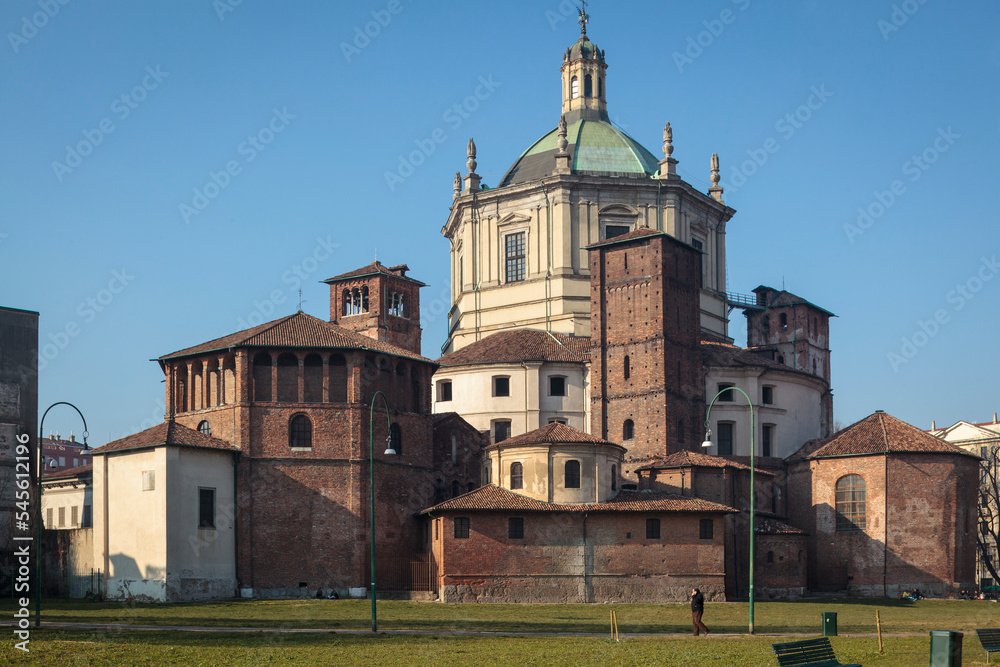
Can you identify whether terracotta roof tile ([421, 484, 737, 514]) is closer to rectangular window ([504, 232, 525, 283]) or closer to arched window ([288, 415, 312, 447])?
arched window ([288, 415, 312, 447])

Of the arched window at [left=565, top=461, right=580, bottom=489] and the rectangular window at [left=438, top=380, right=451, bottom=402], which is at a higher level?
the rectangular window at [left=438, top=380, right=451, bottom=402]

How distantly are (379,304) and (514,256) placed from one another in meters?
8.75

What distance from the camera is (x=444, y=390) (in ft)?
218

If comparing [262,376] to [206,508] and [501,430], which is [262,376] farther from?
[501,430]

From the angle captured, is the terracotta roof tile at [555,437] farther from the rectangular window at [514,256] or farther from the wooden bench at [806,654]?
the wooden bench at [806,654]

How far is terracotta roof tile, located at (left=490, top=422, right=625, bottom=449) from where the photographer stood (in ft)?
175

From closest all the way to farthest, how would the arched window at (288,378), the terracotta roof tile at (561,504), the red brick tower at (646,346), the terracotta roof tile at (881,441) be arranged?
the terracotta roof tile at (561,504), the arched window at (288,378), the terracotta roof tile at (881,441), the red brick tower at (646,346)

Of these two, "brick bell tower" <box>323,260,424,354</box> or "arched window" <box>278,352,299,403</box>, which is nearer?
"arched window" <box>278,352,299,403</box>

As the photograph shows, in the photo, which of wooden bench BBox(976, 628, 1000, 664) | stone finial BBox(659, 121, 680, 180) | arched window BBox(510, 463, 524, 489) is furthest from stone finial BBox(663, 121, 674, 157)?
wooden bench BBox(976, 628, 1000, 664)

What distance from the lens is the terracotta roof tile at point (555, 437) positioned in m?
53.5

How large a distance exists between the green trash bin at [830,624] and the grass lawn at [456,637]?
2.77ft

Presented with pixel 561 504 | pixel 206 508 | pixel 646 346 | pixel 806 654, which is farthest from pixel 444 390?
pixel 806 654

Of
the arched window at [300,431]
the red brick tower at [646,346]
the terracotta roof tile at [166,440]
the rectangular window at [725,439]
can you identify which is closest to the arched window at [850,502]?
the rectangular window at [725,439]

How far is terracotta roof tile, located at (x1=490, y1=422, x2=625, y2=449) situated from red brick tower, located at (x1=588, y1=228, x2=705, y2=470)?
6.89 metres
